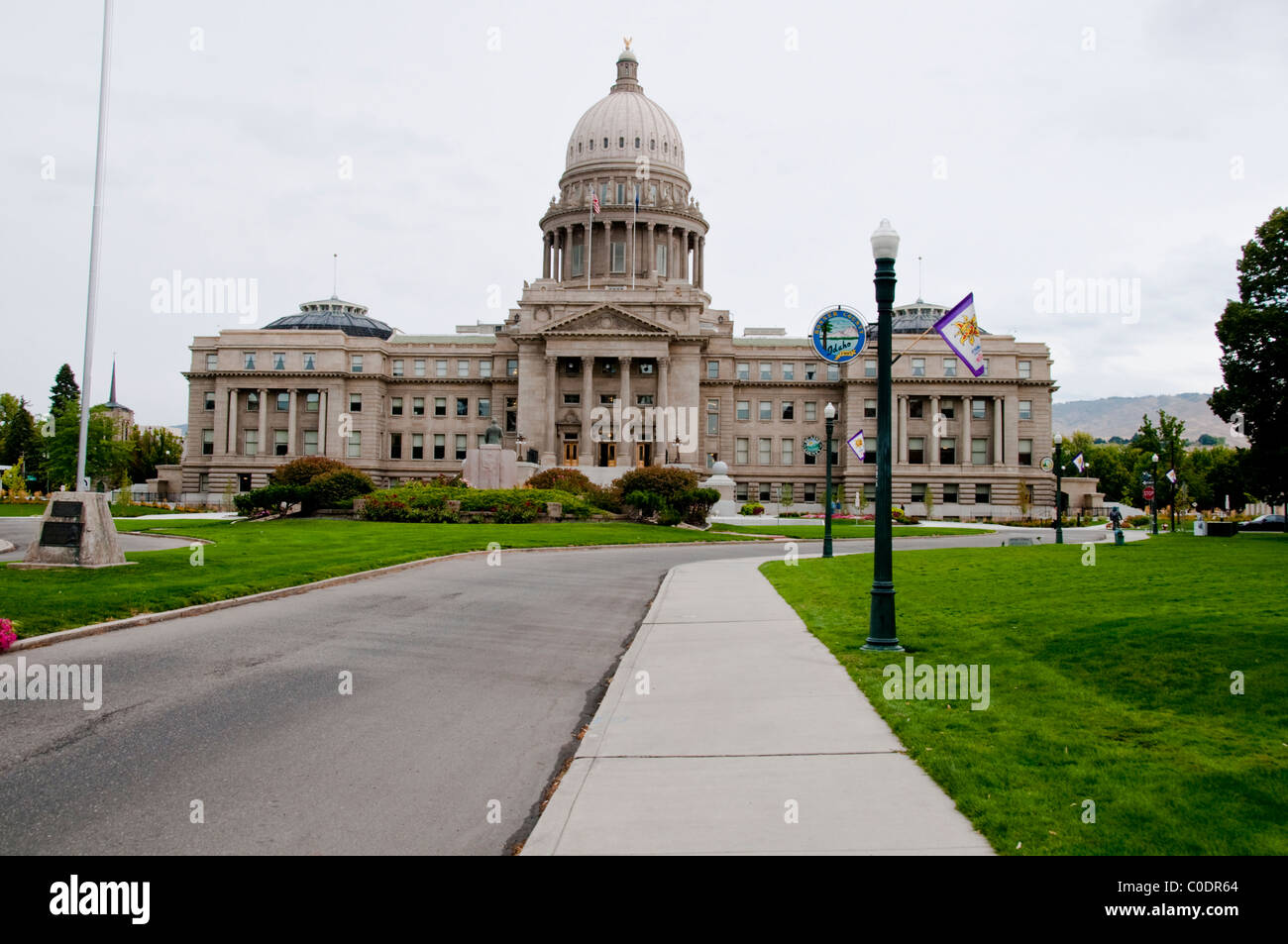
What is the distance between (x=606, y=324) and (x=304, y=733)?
78.6 meters

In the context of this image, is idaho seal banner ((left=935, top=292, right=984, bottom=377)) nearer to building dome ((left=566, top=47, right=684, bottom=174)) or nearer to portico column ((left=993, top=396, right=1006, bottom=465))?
portico column ((left=993, top=396, right=1006, bottom=465))

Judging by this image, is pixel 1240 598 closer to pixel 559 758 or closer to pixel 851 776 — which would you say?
pixel 851 776

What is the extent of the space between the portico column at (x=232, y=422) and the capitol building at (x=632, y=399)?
0.17m

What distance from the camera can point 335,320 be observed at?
10638 centimetres

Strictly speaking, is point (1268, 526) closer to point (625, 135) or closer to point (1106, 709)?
point (1106, 709)

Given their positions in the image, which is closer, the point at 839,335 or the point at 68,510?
the point at 839,335

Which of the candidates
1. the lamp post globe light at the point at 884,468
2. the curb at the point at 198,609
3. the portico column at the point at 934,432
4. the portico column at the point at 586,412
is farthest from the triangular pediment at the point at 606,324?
the lamp post globe light at the point at 884,468

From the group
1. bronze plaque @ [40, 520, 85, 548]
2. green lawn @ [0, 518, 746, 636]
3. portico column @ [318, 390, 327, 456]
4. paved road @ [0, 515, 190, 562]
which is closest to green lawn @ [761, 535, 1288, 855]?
green lawn @ [0, 518, 746, 636]

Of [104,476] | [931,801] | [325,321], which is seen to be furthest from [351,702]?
[325,321]

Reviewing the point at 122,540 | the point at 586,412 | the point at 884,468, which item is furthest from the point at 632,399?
the point at 884,468

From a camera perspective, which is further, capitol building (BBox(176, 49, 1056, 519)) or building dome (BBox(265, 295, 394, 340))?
building dome (BBox(265, 295, 394, 340))

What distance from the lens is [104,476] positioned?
269 ft

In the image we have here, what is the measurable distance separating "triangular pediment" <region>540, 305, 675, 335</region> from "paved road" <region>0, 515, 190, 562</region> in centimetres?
→ 5084

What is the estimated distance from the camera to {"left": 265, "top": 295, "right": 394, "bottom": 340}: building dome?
10506 centimetres
